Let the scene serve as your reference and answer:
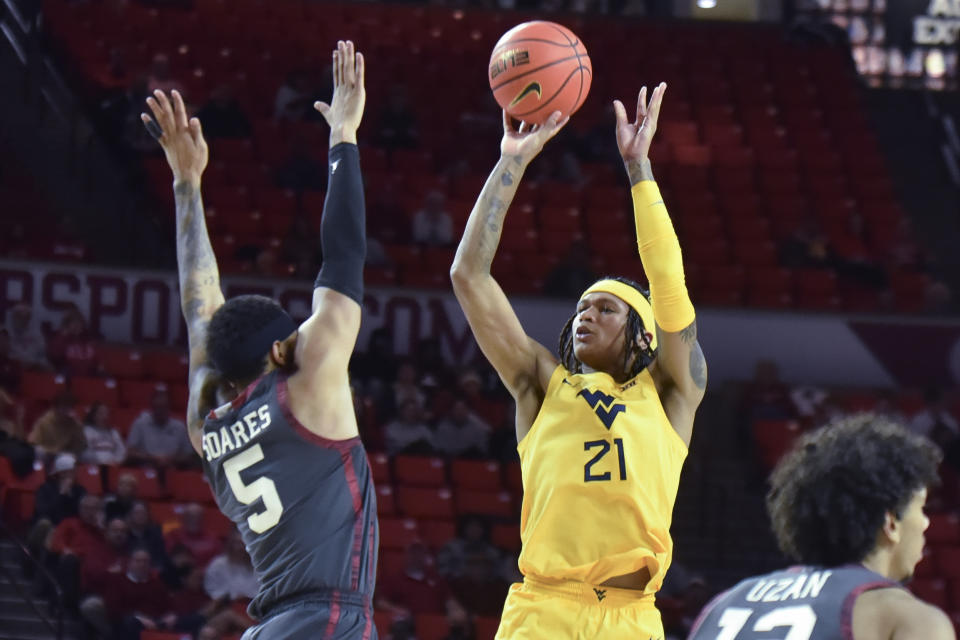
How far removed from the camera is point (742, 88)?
1762cm

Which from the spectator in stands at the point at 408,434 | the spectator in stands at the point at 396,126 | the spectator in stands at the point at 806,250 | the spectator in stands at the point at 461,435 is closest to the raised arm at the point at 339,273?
the spectator in stands at the point at 408,434

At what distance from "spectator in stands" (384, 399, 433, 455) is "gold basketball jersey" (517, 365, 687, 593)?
6.94m

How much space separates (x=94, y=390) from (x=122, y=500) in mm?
2197

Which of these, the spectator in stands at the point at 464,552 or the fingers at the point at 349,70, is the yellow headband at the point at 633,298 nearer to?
the fingers at the point at 349,70

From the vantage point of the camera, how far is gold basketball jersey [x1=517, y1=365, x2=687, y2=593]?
449 centimetres

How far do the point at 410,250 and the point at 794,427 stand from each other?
391 centimetres

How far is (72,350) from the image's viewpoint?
11969 millimetres

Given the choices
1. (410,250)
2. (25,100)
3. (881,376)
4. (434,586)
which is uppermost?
(25,100)

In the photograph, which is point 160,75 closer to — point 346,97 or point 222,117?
point 222,117

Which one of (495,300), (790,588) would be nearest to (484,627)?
(495,300)

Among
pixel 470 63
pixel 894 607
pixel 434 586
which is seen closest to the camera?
pixel 894 607

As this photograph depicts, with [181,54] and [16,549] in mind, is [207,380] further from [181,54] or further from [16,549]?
[181,54]

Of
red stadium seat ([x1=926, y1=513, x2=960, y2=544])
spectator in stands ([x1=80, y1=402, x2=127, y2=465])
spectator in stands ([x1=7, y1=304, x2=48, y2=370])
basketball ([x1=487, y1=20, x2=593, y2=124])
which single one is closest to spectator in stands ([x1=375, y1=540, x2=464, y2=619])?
spectator in stands ([x1=80, y1=402, x2=127, y2=465])

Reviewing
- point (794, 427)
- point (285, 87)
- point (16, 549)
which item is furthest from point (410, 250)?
point (16, 549)
